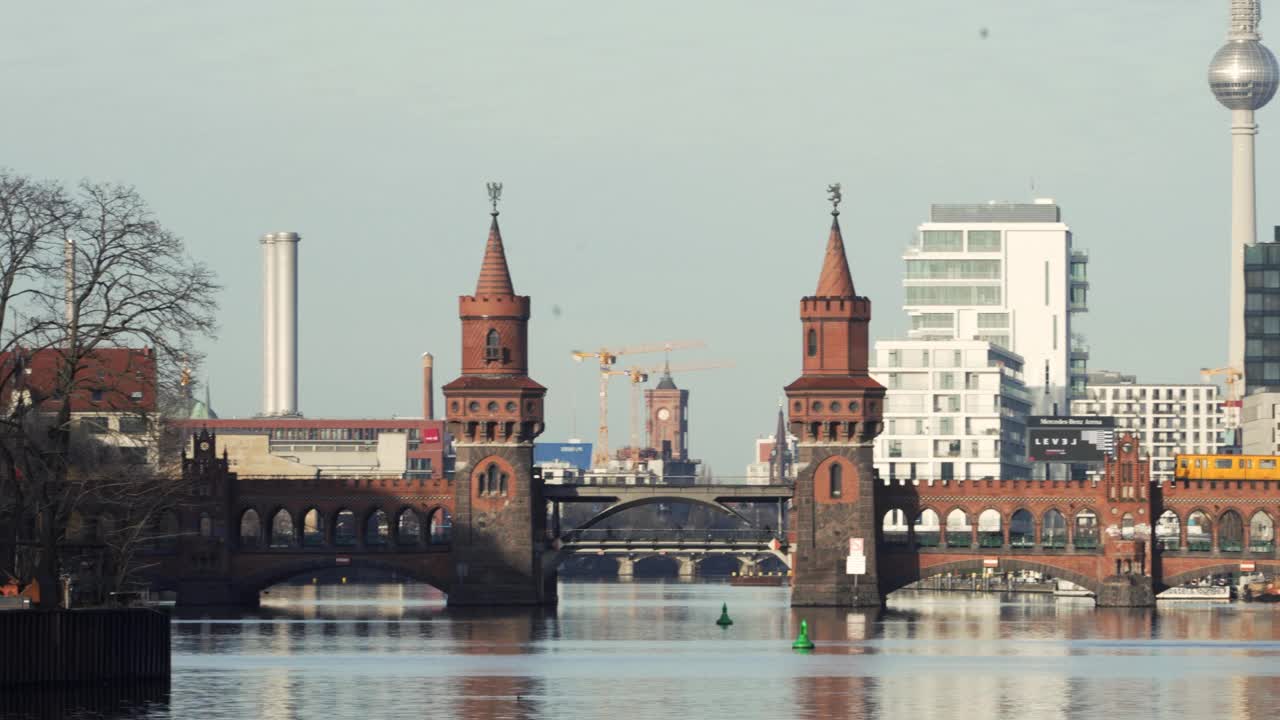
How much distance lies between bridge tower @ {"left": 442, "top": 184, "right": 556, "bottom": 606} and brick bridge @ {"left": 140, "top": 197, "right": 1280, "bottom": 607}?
9 cm

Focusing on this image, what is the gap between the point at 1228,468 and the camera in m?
178

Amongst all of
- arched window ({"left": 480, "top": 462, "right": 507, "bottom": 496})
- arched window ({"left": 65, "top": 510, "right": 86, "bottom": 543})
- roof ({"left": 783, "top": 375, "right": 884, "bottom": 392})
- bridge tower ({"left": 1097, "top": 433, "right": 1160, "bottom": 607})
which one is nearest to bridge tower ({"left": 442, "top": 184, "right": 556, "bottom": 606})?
arched window ({"left": 480, "top": 462, "right": 507, "bottom": 496})

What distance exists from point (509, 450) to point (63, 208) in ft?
269

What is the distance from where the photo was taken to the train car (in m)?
176

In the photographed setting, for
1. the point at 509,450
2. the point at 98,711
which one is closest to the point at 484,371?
the point at 509,450

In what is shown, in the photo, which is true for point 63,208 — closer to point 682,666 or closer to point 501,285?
point 682,666

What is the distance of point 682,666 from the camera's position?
4370 inches

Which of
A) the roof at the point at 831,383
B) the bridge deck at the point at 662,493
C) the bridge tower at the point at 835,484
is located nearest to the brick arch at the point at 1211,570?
the bridge tower at the point at 835,484

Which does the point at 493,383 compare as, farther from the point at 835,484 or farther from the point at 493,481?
the point at 835,484

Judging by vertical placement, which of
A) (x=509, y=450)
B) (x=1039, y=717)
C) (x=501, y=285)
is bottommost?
(x=1039, y=717)

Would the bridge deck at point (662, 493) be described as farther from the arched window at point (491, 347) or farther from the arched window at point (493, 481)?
the arched window at point (491, 347)

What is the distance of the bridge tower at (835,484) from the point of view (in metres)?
170

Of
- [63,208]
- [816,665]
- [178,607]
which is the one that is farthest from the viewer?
[178,607]

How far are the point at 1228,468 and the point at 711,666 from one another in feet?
251
